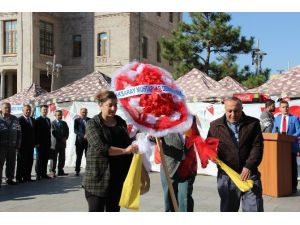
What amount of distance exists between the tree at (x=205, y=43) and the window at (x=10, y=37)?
662 inches

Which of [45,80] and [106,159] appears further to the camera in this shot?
[45,80]

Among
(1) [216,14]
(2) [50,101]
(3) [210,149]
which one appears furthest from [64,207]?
(1) [216,14]

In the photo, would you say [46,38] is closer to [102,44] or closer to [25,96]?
[102,44]

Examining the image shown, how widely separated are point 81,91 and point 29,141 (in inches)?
172

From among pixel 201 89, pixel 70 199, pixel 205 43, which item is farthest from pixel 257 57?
pixel 70 199

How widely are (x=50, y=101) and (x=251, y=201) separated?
Answer: 10700 millimetres

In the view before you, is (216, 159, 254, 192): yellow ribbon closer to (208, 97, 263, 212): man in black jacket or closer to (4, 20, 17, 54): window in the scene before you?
(208, 97, 263, 212): man in black jacket

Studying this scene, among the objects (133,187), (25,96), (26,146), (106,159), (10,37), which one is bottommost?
(26,146)

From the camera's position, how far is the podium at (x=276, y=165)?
8156 mm

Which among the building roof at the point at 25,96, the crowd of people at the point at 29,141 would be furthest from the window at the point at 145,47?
the crowd of people at the point at 29,141

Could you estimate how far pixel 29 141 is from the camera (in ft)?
33.6

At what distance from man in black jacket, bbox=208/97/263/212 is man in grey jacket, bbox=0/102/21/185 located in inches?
238

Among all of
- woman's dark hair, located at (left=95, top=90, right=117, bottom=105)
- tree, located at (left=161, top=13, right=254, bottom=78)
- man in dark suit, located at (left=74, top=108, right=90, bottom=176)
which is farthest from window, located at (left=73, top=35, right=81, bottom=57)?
woman's dark hair, located at (left=95, top=90, right=117, bottom=105)

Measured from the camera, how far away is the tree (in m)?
26.6
